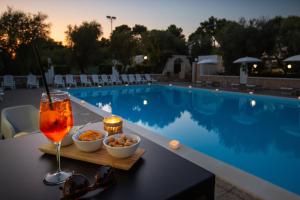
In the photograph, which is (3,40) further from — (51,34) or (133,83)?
(133,83)

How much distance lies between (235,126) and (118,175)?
281 inches

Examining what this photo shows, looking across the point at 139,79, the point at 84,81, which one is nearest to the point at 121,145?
the point at 84,81

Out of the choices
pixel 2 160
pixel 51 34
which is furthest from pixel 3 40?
pixel 2 160

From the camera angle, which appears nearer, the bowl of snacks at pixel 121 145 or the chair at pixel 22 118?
the bowl of snacks at pixel 121 145

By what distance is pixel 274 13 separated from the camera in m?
18.7

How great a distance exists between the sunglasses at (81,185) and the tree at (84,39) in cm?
2019

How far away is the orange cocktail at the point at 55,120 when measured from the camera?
0.96 m

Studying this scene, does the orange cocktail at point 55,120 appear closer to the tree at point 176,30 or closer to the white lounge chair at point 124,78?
the white lounge chair at point 124,78

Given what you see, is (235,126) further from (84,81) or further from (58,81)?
(58,81)

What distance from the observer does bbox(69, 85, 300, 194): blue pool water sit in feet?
15.6

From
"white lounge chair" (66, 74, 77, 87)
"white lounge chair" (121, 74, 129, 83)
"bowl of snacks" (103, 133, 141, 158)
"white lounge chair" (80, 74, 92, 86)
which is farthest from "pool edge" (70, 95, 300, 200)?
"white lounge chair" (121, 74, 129, 83)

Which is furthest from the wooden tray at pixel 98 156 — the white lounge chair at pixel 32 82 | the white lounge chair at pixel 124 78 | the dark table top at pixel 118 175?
the white lounge chair at pixel 124 78

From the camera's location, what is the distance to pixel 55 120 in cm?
96

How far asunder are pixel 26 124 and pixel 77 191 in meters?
2.94
